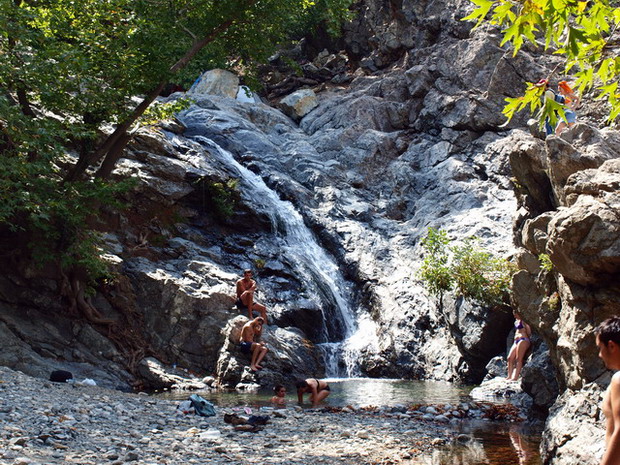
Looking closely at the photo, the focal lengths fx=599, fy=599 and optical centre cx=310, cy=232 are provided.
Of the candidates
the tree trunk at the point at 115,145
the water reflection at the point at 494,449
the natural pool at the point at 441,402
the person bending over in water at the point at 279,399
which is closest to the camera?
the water reflection at the point at 494,449

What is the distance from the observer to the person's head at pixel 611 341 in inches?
137

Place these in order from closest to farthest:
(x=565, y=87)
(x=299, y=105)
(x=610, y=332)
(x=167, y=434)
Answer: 1. (x=610, y=332)
2. (x=565, y=87)
3. (x=167, y=434)
4. (x=299, y=105)

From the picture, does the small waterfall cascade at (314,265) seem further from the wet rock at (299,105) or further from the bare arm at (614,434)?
the bare arm at (614,434)

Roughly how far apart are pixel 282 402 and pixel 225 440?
430cm

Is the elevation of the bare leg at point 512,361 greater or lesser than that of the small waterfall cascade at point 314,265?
lesser

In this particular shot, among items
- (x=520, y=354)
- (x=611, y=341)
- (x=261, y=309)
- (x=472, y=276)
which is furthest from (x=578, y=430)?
(x=261, y=309)

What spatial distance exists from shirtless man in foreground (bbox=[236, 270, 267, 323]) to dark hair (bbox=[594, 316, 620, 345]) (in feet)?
42.4

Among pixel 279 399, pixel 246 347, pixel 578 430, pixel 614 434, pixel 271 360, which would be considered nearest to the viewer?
pixel 614 434

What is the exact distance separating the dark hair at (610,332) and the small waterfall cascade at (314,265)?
13.8 m

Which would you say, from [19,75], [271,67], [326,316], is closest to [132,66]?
[19,75]

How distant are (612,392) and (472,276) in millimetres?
12025

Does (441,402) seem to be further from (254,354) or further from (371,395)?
(254,354)

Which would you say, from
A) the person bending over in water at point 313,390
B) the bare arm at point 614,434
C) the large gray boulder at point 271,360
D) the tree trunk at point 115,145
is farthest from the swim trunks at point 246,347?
the bare arm at point 614,434

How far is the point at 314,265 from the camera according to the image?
66.3 ft
